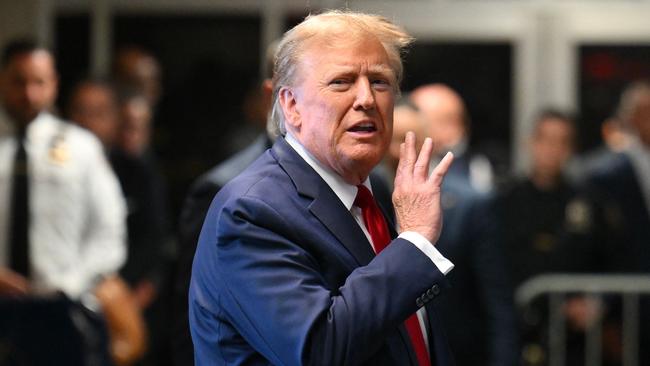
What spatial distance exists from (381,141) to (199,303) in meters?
0.58

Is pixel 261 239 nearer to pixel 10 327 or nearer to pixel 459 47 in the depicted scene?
pixel 10 327

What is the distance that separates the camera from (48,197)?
7.64m

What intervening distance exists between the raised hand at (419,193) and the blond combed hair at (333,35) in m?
0.22

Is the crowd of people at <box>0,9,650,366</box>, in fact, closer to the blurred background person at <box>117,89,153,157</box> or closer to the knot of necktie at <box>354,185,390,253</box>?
the blurred background person at <box>117,89,153,157</box>

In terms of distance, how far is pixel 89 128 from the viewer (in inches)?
357

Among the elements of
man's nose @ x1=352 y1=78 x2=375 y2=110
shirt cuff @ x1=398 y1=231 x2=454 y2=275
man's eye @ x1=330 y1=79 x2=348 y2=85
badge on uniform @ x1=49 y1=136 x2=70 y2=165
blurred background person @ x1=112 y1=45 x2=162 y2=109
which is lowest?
badge on uniform @ x1=49 y1=136 x2=70 y2=165

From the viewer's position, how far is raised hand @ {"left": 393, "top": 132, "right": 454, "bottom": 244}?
362 cm

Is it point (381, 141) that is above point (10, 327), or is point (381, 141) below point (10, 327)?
above

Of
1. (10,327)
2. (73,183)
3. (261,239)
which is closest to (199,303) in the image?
(261,239)

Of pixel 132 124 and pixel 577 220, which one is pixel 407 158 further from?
pixel 132 124

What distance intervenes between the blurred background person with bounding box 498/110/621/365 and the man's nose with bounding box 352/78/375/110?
17.8 ft

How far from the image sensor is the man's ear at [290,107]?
377 centimetres

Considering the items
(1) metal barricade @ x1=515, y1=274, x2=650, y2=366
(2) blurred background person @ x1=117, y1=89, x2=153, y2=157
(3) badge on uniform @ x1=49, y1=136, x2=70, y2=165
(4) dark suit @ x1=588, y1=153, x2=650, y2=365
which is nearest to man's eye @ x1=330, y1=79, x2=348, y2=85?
(3) badge on uniform @ x1=49, y1=136, x2=70, y2=165

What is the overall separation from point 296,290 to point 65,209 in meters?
4.40
